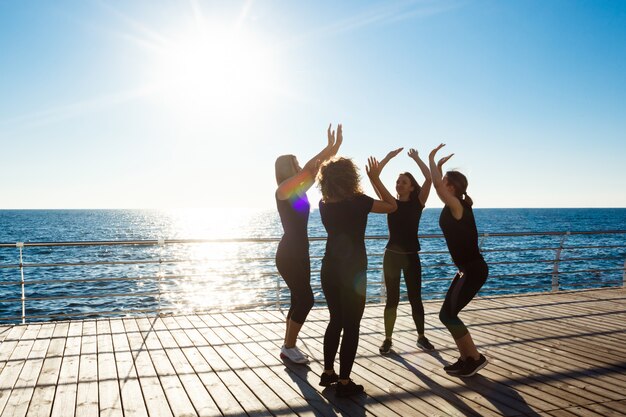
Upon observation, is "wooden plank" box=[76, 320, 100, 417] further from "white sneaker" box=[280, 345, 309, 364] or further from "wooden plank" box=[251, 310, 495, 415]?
"wooden plank" box=[251, 310, 495, 415]

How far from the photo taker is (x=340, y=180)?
347 centimetres

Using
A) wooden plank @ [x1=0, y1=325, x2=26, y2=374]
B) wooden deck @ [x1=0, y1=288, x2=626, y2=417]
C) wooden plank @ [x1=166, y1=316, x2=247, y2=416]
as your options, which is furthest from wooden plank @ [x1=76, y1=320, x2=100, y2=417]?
wooden plank @ [x1=166, y1=316, x2=247, y2=416]

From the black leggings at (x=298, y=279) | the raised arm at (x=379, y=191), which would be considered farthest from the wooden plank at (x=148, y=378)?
the raised arm at (x=379, y=191)

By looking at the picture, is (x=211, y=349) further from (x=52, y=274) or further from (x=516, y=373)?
(x=52, y=274)

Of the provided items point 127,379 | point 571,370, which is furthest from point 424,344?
point 127,379

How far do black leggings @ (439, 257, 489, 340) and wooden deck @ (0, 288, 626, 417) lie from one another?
1.54ft

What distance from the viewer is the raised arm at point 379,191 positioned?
3.53 m

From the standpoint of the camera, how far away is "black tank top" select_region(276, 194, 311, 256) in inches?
167

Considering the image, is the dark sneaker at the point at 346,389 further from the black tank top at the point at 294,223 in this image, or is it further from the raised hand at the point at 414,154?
the raised hand at the point at 414,154

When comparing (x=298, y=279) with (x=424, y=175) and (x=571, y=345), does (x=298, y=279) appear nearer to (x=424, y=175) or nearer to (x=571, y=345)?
(x=424, y=175)

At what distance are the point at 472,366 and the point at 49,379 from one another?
3.61 m

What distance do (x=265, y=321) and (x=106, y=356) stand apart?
7.09 ft

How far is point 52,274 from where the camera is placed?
27.8 meters

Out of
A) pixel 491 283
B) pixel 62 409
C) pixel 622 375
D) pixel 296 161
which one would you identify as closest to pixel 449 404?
pixel 622 375
